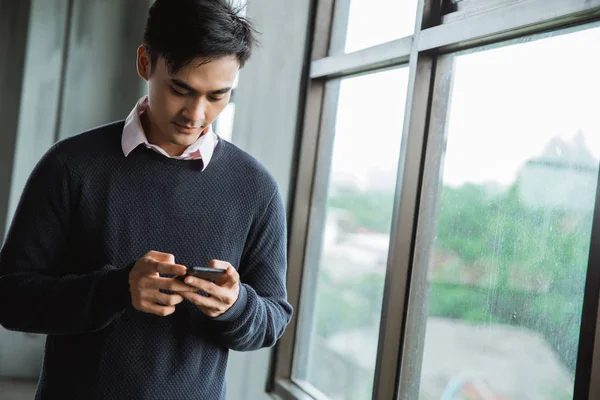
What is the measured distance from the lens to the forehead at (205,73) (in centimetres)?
142

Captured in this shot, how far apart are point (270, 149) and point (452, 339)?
1.15 metres

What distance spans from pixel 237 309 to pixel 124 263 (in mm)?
274

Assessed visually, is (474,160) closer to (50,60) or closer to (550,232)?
(550,232)

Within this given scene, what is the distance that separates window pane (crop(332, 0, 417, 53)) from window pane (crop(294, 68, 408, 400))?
12 cm

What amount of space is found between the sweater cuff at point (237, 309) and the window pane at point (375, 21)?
1.11 metres

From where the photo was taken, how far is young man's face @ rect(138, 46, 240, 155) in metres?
1.43

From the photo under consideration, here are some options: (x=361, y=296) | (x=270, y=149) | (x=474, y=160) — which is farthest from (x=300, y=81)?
(x=474, y=160)

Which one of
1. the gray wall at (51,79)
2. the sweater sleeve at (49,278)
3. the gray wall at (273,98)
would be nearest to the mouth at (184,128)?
the sweater sleeve at (49,278)

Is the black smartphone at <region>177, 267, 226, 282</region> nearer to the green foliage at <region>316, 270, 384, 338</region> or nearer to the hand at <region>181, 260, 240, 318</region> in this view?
the hand at <region>181, 260, 240, 318</region>

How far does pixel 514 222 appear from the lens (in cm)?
165

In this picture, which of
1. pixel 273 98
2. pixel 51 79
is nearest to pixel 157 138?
pixel 273 98

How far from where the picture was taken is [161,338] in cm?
148

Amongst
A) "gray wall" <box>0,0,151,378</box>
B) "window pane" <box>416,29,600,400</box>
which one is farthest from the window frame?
"gray wall" <box>0,0,151,378</box>

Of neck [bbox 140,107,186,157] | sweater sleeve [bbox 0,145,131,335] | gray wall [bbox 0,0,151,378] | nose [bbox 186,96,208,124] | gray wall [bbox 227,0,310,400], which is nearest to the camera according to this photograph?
sweater sleeve [bbox 0,145,131,335]
